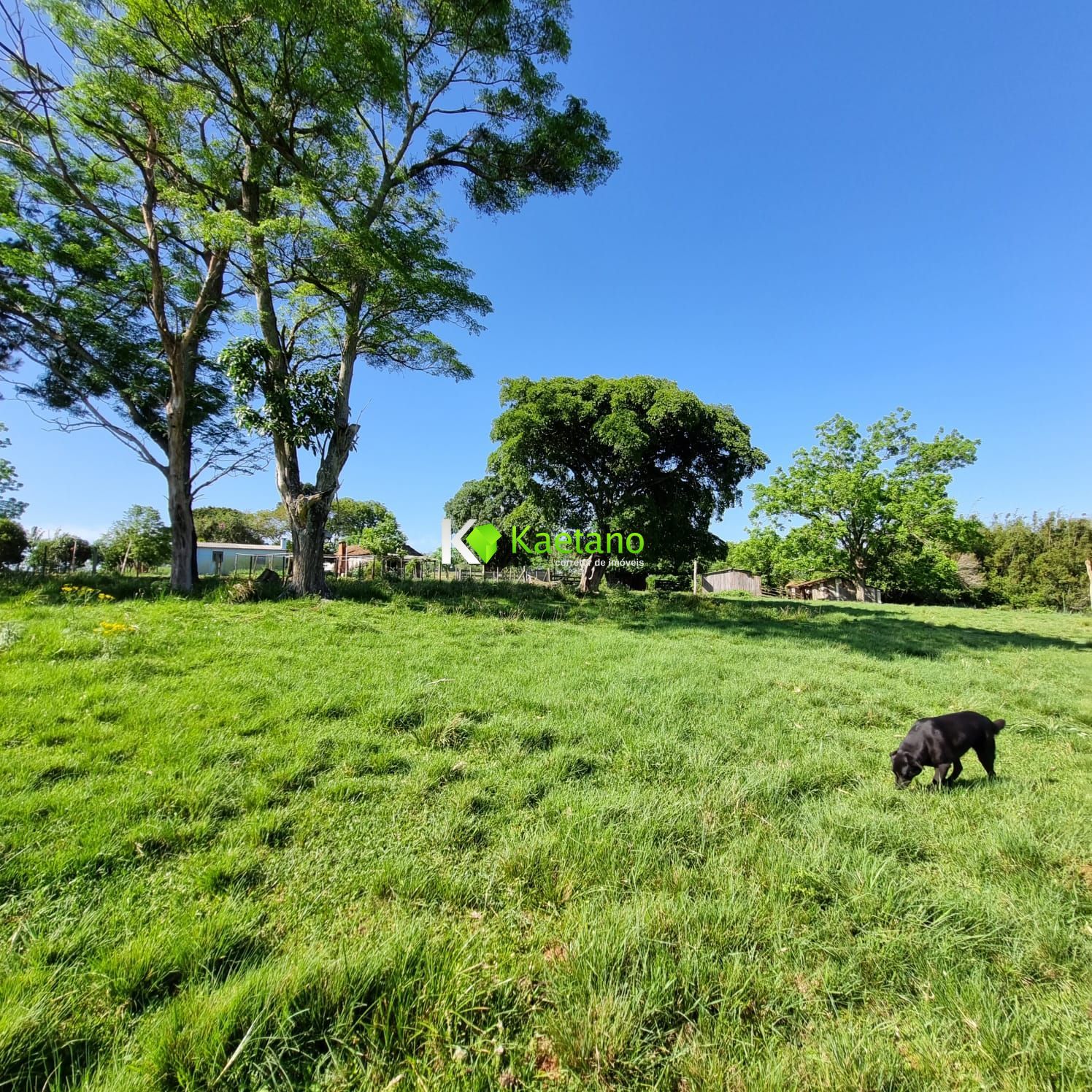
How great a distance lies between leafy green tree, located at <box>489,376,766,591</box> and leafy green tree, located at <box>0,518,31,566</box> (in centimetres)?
2203

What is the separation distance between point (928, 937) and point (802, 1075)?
925 millimetres

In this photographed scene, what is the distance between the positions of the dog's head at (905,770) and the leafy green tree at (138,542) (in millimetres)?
30940

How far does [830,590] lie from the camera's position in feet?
110

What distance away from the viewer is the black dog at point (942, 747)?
308 cm

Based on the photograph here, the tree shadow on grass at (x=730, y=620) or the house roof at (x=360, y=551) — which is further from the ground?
the house roof at (x=360, y=551)

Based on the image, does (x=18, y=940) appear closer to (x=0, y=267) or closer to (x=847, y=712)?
(x=847, y=712)

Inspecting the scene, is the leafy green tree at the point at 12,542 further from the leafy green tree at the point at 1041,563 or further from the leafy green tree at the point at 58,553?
the leafy green tree at the point at 1041,563

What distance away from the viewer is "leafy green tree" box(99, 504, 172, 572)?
26.9 metres

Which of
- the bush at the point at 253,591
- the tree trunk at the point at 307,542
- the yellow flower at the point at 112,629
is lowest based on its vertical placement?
the yellow flower at the point at 112,629

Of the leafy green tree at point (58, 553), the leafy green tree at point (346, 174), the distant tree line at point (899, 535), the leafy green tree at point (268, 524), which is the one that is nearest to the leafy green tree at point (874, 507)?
the distant tree line at point (899, 535)

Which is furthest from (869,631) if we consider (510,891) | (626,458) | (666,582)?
(666,582)

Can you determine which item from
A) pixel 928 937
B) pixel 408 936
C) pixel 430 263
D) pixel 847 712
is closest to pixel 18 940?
pixel 408 936

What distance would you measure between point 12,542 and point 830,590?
4612 centimetres

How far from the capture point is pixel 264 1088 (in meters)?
1.22
